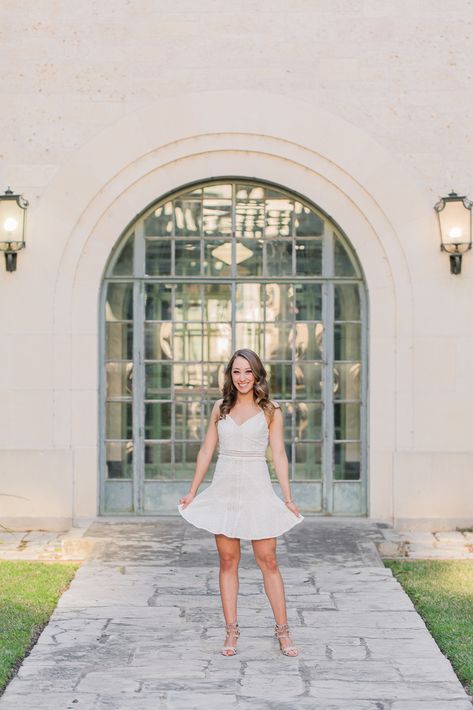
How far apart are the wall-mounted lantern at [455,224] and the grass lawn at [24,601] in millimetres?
4154

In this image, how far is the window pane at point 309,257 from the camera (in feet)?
30.2

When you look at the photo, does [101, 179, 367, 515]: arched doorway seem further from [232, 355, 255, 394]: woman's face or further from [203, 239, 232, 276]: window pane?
[232, 355, 255, 394]: woman's face

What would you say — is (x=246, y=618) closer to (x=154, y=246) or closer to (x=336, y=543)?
(x=336, y=543)

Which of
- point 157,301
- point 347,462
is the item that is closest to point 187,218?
point 157,301

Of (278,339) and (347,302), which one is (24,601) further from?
(347,302)

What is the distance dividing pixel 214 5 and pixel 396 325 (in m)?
3.25

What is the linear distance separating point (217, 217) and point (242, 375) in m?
4.06

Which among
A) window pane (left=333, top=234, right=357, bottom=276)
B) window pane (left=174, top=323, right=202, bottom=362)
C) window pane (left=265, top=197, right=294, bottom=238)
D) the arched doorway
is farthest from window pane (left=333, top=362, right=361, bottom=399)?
window pane (left=265, top=197, right=294, bottom=238)

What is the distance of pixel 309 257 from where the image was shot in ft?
30.3

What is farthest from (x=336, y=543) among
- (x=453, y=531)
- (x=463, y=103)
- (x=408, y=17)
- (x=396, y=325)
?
(x=408, y=17)

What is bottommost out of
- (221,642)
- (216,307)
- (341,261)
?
(221,642)

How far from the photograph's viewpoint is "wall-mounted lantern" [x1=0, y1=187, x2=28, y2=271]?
28.7 ft

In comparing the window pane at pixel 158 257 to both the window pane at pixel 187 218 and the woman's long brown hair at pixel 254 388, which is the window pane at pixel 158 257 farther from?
the woman's long brown hair at pixel 254 388

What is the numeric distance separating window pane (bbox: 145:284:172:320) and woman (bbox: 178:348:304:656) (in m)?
3.81
